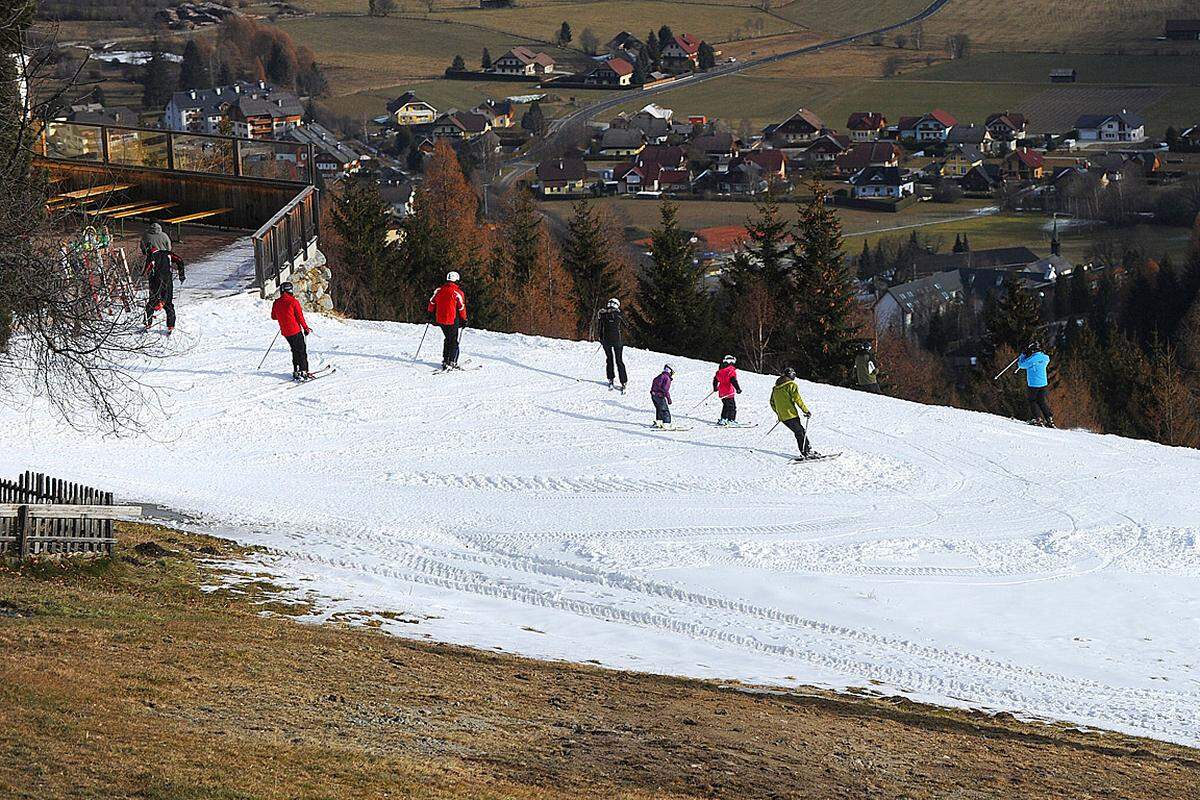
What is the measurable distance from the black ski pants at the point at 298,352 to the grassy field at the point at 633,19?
13458cm

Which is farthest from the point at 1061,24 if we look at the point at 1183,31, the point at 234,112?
the point at 234,112

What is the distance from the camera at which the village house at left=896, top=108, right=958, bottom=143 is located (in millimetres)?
130500

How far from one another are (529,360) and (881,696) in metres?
14.6

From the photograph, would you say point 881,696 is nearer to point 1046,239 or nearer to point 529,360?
point 529,360

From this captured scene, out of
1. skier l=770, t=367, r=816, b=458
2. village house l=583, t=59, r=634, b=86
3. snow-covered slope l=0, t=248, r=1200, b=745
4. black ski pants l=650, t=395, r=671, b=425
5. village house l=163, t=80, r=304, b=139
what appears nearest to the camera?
snow-covered slope l=0, t=248, r=1200, b=745

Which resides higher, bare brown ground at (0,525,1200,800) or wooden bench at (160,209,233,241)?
wooden bench at (160,209,233,241)

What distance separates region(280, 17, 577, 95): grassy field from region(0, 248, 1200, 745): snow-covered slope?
117403mm

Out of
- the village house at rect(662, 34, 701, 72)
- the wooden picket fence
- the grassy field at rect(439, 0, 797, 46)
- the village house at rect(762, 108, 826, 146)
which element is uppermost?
the grassy field at rect(439, 0, 797, 46)

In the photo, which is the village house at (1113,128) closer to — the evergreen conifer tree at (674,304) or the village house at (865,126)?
the village house at (865,126)

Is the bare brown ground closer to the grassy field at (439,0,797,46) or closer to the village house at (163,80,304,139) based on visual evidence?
the village house at (163,80,304,139)

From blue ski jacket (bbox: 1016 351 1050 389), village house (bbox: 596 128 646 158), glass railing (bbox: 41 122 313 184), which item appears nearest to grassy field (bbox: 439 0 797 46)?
village house (bbox: 596 128 646 158)

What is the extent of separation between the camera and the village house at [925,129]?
428 ft

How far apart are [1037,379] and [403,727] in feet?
60.4

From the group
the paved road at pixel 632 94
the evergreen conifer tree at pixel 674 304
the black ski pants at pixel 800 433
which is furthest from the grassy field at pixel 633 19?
the black ski pants at pixel 800 433
